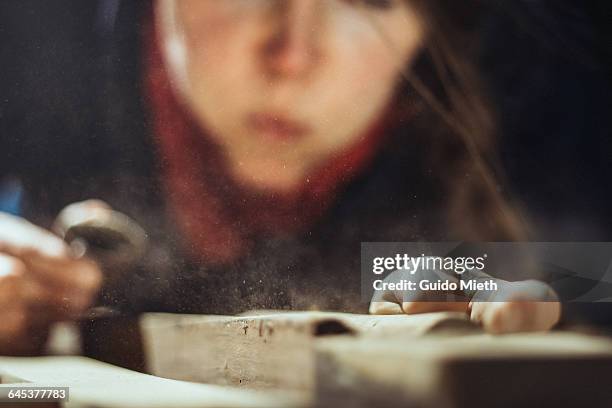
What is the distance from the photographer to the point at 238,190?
2115 mm

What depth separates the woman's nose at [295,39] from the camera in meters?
2.05

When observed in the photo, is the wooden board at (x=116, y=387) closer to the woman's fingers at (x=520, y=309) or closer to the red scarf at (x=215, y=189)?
the red scarf at (x=215, y=189)

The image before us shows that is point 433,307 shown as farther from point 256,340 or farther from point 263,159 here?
point 263,159

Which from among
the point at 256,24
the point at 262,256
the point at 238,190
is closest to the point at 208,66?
the point at 256,24

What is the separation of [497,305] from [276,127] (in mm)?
823

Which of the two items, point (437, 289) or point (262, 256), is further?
point (262, 256)

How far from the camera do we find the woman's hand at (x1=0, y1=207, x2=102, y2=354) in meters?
2.17

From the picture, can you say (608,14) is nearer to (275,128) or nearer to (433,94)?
(433,94)

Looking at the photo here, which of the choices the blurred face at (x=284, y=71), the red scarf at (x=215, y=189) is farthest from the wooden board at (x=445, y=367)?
the blurred face at (x=284, y=71)

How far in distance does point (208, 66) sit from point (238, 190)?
1.29 feet

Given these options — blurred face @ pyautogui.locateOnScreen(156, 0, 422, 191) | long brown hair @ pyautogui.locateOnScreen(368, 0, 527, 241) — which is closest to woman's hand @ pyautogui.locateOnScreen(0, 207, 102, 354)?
blurred face @ pyautogui.locateOnScreen(156, 0, 422, 191)

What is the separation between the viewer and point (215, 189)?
2.13m

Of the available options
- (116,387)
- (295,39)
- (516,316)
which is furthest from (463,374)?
(295,39)

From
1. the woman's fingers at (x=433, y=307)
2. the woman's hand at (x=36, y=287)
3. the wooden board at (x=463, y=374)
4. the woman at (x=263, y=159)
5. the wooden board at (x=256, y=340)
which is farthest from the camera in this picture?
the woman's hand at (x=36, y=287)
